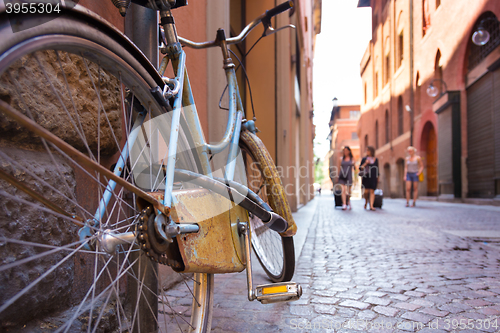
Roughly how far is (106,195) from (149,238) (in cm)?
24

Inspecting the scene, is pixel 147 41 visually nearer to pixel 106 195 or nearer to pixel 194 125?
pixel 194 125

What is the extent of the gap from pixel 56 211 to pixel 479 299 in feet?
7.64

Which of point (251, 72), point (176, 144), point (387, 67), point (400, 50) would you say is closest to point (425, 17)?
point (400, 50)

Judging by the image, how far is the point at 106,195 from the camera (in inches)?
46.7

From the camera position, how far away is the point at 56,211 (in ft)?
3.18

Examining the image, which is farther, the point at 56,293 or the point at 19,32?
the point at 56,293

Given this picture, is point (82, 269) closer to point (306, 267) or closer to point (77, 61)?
point (77, 61)

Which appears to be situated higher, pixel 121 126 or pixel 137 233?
pixel 121 126

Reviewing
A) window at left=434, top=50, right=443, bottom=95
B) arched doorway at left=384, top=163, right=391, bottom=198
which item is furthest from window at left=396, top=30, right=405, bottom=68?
arched doorway at left=384, top=163, right=391, bottom=198

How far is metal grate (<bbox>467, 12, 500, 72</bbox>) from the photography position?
1173 centimetres

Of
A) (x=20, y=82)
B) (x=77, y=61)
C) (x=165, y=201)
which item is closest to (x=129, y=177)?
(x=165, y=201)

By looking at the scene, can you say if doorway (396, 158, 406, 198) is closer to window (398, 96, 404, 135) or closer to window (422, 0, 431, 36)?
window (398, 96, 404, 135)

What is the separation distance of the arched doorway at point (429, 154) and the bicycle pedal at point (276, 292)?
20.2m

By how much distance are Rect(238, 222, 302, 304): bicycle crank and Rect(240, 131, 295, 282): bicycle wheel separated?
42 centimetres
